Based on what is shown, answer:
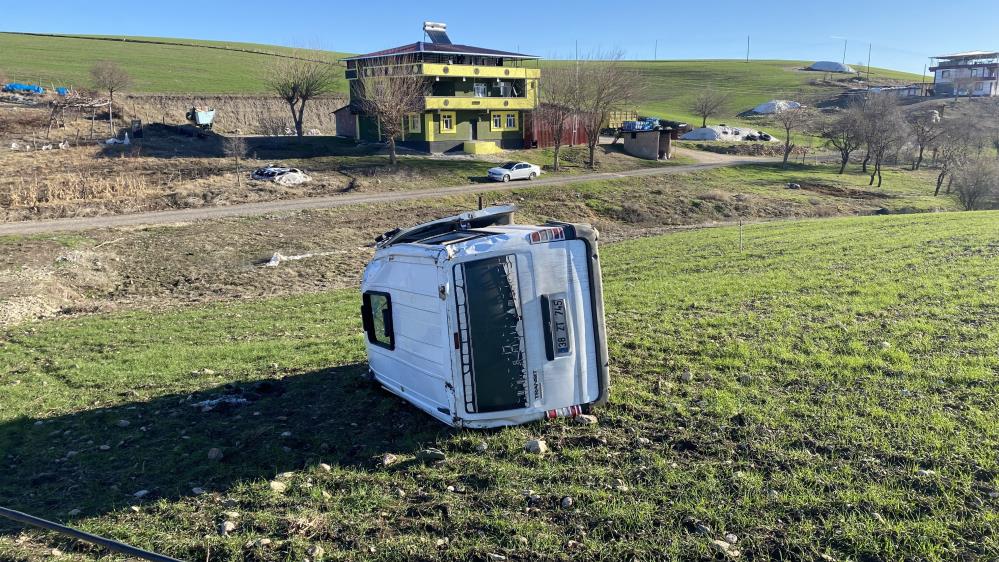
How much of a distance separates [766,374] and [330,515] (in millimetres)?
5690

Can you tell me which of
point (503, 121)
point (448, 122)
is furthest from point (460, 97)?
point (503, 121)

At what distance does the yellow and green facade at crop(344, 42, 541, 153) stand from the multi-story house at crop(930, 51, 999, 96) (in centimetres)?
9706

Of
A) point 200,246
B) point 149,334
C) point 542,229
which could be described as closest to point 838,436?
point 542,229

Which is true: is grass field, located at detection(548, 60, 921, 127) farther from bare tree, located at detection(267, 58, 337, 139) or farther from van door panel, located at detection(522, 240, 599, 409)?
van door panel, located at detection(522, 240, 599, 409)

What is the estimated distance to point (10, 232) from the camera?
25.0 m

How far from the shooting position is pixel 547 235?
7.03 m

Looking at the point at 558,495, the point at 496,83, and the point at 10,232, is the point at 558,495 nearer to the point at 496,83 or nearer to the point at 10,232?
the point at 10,232

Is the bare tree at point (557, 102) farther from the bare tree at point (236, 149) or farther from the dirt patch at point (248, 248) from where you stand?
the bare tree at point (236, 149)

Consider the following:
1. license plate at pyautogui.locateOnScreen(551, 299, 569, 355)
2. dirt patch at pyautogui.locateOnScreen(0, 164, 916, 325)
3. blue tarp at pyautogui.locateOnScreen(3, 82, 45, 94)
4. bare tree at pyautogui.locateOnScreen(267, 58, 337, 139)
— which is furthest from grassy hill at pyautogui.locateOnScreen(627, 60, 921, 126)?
license plate at pyautogui.locateOnScreen(551, 299, 569, 355)

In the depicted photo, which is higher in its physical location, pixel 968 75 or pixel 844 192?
pixel 968 75

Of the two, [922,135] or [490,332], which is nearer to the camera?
[490,332]

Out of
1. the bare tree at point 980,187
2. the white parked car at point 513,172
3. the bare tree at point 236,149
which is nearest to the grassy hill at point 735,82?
the bare tree at point 980,187

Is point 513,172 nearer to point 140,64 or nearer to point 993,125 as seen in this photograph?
point 993,125

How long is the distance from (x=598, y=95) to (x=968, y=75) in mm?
107215
